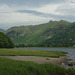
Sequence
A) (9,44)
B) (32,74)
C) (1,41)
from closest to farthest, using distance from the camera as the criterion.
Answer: (32,74) < (1,41) < (9,44)

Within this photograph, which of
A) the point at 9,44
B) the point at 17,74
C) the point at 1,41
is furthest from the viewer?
the point at 9,44

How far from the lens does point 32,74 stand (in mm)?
26484

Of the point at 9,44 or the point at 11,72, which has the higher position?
the point at 11,72

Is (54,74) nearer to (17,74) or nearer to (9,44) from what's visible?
(17,74)

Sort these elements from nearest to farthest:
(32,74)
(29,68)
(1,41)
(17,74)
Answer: (17,74), (32,74), (29,68), (1,41)

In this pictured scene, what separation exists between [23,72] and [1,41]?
129696mm

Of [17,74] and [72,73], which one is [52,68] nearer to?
[72,73]

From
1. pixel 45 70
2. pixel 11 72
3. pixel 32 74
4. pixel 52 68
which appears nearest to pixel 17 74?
pixel 11 72

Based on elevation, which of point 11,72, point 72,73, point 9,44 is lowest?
point 9,44

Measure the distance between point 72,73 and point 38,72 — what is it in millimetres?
6662

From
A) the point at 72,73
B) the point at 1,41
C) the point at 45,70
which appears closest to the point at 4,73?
the point at 45,70

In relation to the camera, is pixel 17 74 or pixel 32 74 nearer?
pixel 17 74

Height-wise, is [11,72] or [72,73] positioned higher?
[11,72]

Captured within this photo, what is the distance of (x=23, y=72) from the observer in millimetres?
25516
